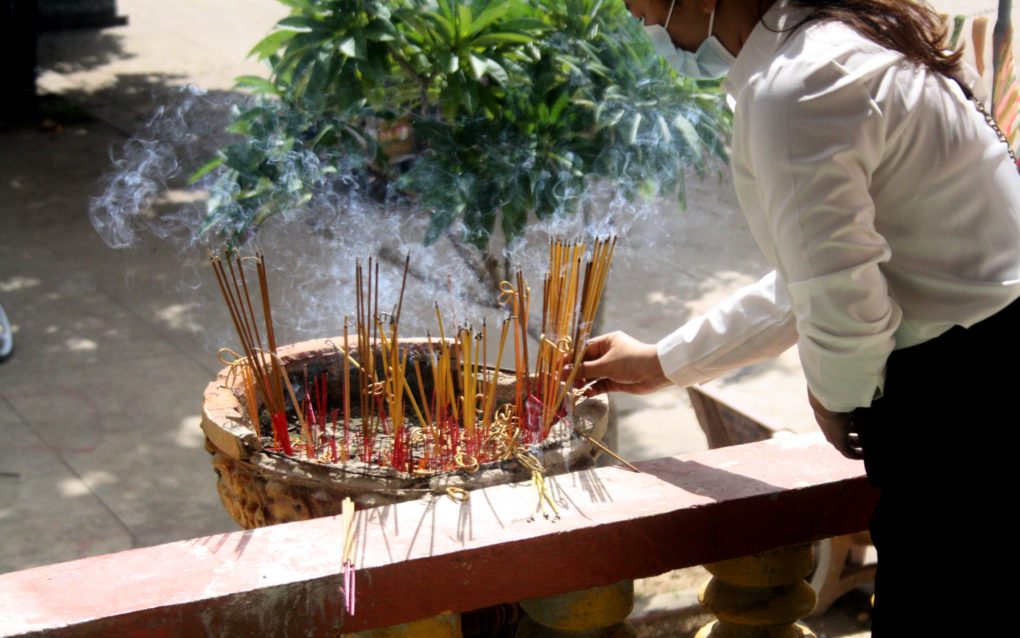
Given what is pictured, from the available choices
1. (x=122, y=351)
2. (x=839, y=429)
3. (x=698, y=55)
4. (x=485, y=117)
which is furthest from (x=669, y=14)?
(x=122, y=351)

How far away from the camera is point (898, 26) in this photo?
1261 mm

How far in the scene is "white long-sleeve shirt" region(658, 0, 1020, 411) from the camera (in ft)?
3.84

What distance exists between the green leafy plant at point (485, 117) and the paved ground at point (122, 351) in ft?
3.77

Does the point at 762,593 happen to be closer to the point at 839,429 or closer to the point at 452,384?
the point at 839,429

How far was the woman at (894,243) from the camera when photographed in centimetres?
118

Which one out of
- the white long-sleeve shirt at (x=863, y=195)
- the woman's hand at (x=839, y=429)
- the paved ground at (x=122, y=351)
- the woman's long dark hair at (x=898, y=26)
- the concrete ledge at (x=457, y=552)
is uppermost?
the woman's long dark hair at (x=898, y=26)

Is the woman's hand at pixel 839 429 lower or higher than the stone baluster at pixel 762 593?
higher

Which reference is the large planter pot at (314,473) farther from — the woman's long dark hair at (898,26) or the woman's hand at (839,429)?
the woman's long dark hair at (898,26)

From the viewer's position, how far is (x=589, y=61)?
8.46 ft

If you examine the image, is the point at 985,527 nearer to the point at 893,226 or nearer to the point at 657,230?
the point at 893,226

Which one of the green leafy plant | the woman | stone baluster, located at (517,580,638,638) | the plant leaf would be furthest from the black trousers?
the plant leaf

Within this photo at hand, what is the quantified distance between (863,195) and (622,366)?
733 millimetres

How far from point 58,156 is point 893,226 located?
721 centimetres

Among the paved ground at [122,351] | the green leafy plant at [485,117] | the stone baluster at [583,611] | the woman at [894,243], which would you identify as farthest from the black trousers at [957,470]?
the paved ground at [122,351]
